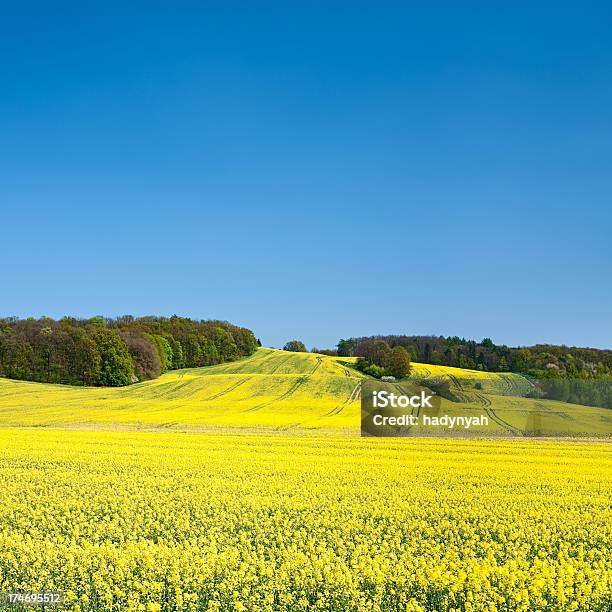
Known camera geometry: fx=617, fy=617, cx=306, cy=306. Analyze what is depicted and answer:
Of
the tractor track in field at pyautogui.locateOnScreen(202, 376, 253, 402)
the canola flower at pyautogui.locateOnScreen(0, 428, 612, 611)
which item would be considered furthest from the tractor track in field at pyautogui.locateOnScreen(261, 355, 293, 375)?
the canola flower at pyautogui.locateOnScreen(0, 428, 612, 611)

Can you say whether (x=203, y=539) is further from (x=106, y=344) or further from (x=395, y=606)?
(x=106, y=344)

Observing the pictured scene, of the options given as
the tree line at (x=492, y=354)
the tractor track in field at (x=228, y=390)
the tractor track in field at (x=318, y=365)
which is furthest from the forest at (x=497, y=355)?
the tractor track in field at (x=228, y=390)

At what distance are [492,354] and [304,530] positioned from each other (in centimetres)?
10002

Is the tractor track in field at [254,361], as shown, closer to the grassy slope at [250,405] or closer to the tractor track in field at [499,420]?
the grassy slope at [250,405]

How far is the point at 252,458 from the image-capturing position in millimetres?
23062

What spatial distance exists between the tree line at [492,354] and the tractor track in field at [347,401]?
2795 cm

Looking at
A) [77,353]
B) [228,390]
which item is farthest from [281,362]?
[228,390]

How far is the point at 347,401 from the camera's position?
5709cm

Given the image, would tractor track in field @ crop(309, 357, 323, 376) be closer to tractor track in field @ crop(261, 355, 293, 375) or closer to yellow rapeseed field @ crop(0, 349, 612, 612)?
tractor track in field @ crop(261, 355, 293, 375)

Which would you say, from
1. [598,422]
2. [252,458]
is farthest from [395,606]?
[598,422]

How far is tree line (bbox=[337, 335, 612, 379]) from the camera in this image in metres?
86.4

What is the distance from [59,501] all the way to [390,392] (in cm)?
2353

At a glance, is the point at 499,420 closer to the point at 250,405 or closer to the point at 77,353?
the point at 250,405

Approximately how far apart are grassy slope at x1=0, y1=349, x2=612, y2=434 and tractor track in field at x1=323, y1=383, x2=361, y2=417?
8 cm
